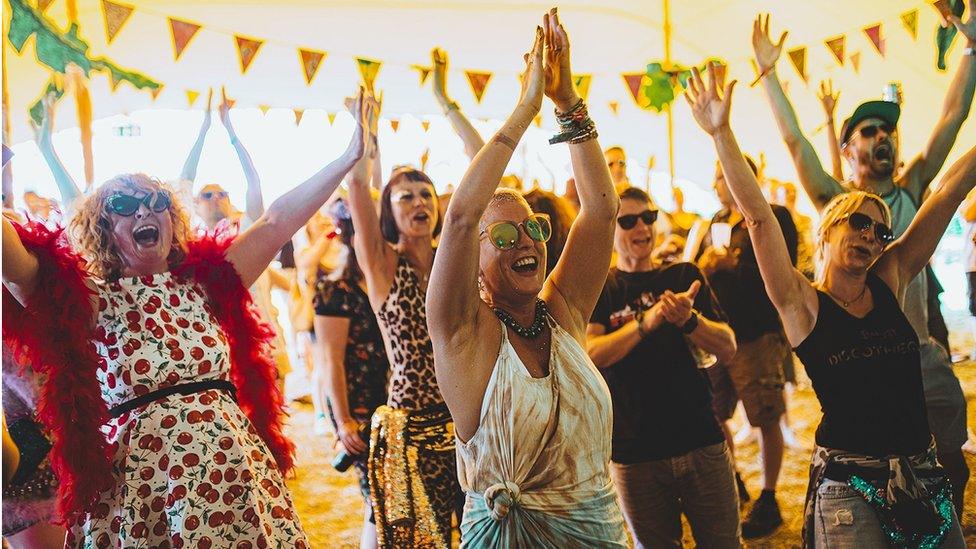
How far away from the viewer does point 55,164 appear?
10.4 feet

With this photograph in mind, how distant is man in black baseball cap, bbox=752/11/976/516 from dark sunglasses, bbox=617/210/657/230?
0.57 metres

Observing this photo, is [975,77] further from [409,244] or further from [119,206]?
[119,206]

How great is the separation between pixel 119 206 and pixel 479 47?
1011 centimetres

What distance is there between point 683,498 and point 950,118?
173cm

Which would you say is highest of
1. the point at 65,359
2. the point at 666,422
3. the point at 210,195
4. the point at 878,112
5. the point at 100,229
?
the point at 210,195

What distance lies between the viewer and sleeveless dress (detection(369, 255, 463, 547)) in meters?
2.59

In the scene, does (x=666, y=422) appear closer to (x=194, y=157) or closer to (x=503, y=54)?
(x=194, y=157)

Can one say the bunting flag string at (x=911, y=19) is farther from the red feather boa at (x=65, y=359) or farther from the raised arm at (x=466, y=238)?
the red feather boa at (x=65, y=359)

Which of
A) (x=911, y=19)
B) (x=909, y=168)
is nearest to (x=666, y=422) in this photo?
(x=909, y=168)

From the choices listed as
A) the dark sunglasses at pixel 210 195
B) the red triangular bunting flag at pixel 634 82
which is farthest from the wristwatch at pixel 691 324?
the red triangular bunting flag at pixel 634 82

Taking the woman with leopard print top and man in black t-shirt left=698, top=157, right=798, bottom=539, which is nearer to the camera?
the woman with leopard print top

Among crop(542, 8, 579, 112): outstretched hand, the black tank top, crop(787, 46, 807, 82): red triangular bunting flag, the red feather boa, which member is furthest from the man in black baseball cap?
crop(787, 46, 807, 82): red triangular bunting flag

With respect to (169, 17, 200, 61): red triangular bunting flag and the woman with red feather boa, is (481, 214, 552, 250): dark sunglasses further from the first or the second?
(169, 17, 200, 61): red triangular bunting flag

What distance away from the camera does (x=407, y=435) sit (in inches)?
112
